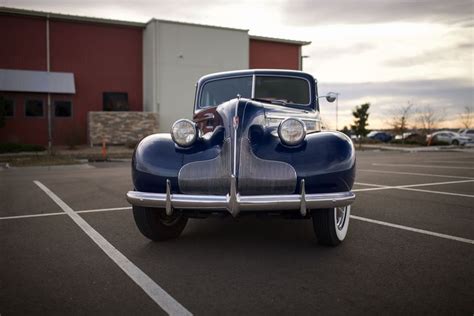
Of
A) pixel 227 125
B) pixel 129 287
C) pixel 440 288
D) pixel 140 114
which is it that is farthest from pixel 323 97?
pixel 140 114

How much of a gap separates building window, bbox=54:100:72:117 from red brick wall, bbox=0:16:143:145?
9.5 inches

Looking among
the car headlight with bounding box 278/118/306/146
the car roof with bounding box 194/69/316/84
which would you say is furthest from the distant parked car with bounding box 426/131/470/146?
the car headlight with bounding box 278/118/306/146

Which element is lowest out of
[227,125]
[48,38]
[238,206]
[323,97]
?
[238,206]

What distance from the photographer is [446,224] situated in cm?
510

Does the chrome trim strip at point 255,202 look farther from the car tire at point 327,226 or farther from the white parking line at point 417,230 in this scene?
the white parking line at point 417,230

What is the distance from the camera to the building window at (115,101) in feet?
83.0

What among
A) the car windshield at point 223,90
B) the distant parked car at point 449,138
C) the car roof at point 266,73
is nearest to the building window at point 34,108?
the car windshield at point 223,90

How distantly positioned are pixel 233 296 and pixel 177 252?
1.25 meters

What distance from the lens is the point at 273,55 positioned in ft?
100

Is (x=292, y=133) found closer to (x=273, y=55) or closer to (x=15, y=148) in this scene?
(x=15, y=148)

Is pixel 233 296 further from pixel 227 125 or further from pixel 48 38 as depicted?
pixel 48 38

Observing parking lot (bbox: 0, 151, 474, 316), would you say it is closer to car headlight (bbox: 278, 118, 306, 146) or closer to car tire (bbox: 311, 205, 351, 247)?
car tire (bbox: 311, 205, 351, 247)

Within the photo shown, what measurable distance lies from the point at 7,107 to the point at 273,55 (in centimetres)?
1807

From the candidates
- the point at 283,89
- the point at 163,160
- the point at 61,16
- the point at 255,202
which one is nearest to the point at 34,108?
the point at 61,16
